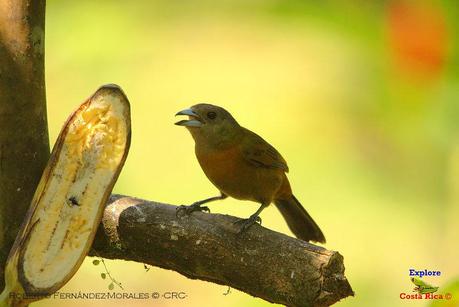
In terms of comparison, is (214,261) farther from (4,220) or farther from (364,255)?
(364,255)

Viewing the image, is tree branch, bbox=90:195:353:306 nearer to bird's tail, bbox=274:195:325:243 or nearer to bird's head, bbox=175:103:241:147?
bird's head, bbox=175:103:241:147

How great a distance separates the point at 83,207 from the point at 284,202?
5.22 feet

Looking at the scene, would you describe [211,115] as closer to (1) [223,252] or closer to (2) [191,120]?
(2) [191,120]

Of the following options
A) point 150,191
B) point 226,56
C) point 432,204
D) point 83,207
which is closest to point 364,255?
point 432,204

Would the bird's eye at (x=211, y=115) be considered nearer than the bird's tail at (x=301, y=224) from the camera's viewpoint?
Yes

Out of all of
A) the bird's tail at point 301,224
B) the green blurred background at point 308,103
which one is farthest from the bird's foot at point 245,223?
the green blurred background at point 308,103

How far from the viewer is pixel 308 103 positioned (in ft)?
20.9

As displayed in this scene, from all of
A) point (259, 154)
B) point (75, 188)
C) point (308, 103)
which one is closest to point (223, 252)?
point (75, 188)

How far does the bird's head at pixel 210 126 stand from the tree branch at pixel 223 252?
70 cm

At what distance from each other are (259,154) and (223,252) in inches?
42.0

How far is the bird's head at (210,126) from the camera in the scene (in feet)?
13.1

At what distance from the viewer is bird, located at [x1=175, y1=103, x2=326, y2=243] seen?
392cm

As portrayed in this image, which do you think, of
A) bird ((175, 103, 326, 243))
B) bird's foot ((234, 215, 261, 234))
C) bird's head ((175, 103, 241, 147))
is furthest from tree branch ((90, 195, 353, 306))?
bird's head ((175, 103, 241, 147))

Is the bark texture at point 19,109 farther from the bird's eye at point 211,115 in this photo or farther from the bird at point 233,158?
the bird's eye at point 211,115
